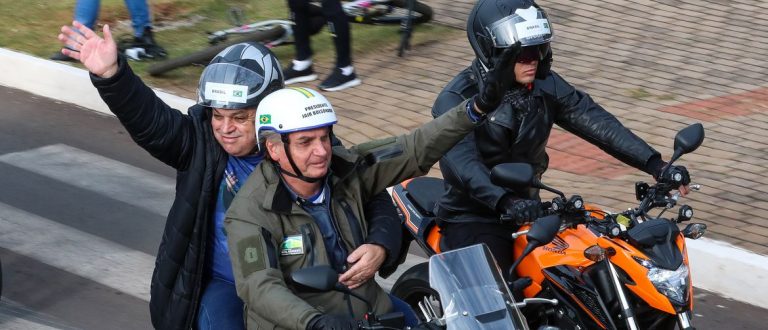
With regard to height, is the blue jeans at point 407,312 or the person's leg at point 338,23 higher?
the blue jeans at point 407,312

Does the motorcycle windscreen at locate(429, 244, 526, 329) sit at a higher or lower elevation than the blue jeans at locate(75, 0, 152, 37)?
higher

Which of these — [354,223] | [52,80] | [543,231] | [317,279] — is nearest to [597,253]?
[543,231]

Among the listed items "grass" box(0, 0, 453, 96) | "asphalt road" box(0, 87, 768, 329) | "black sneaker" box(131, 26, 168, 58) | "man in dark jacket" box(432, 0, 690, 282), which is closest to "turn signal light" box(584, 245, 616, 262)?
"man in dark jacket" box(432, 0, 690, 282)

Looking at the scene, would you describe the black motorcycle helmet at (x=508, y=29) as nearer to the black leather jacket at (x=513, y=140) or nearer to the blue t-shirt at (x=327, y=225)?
the black leather jacket at (x=513, y=140)

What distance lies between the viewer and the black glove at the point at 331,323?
392 cm

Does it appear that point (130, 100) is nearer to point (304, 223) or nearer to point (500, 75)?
point (304, 223)

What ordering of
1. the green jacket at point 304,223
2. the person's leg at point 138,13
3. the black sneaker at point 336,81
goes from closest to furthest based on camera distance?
the green jacket at point 304,223 → the black sneaker at point 336,81 → the person's leg at point 138,13

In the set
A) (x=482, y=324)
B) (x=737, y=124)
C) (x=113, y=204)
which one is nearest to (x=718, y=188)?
(x=737, y=124)

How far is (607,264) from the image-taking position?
4.72 meters

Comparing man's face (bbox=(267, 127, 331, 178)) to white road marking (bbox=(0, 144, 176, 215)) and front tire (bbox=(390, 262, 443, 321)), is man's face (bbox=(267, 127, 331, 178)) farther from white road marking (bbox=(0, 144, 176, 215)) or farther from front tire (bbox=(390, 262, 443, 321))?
white road marking (bbox=(0, 144, 176, 215))

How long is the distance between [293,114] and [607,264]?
1419 mm

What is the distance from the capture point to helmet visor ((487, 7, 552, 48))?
5.35 meters

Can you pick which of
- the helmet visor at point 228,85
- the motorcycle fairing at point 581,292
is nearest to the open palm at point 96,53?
the helmet visor at point 228,85

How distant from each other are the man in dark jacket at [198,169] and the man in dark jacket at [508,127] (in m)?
0.72
